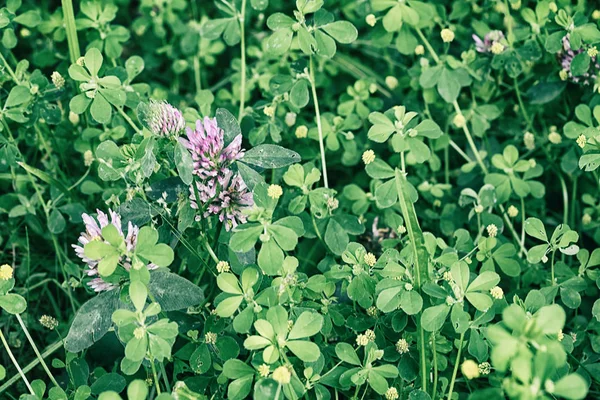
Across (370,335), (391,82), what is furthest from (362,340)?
(391,82)

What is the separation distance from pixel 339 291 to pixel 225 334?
373 mm

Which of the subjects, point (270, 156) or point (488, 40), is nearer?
point (270, 156)

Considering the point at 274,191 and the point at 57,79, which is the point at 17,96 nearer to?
the point at 57,79

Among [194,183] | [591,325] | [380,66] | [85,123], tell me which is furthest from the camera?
[380,66]

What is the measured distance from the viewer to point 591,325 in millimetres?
1954

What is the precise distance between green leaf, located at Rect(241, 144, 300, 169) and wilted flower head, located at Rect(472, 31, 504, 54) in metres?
0.92

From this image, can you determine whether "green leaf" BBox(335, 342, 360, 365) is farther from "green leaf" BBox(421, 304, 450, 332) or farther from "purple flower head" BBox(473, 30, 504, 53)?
"purple flower head" BBox(473, 30, 504, 53)

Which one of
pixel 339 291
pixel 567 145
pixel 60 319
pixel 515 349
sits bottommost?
pixel 60 319

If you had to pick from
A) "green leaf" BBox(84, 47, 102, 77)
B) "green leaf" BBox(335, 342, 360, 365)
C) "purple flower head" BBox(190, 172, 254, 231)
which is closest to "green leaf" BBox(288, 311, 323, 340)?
"green leaf" BBox(335, 342, 360, 365)

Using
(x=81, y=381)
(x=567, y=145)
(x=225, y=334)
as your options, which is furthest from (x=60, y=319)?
(x=567, y=145)

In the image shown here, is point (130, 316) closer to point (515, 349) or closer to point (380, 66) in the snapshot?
point (515, 349)

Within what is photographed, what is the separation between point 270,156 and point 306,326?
19.0 inches

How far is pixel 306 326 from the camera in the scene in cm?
167

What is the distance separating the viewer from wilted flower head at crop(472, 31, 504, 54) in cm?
241
